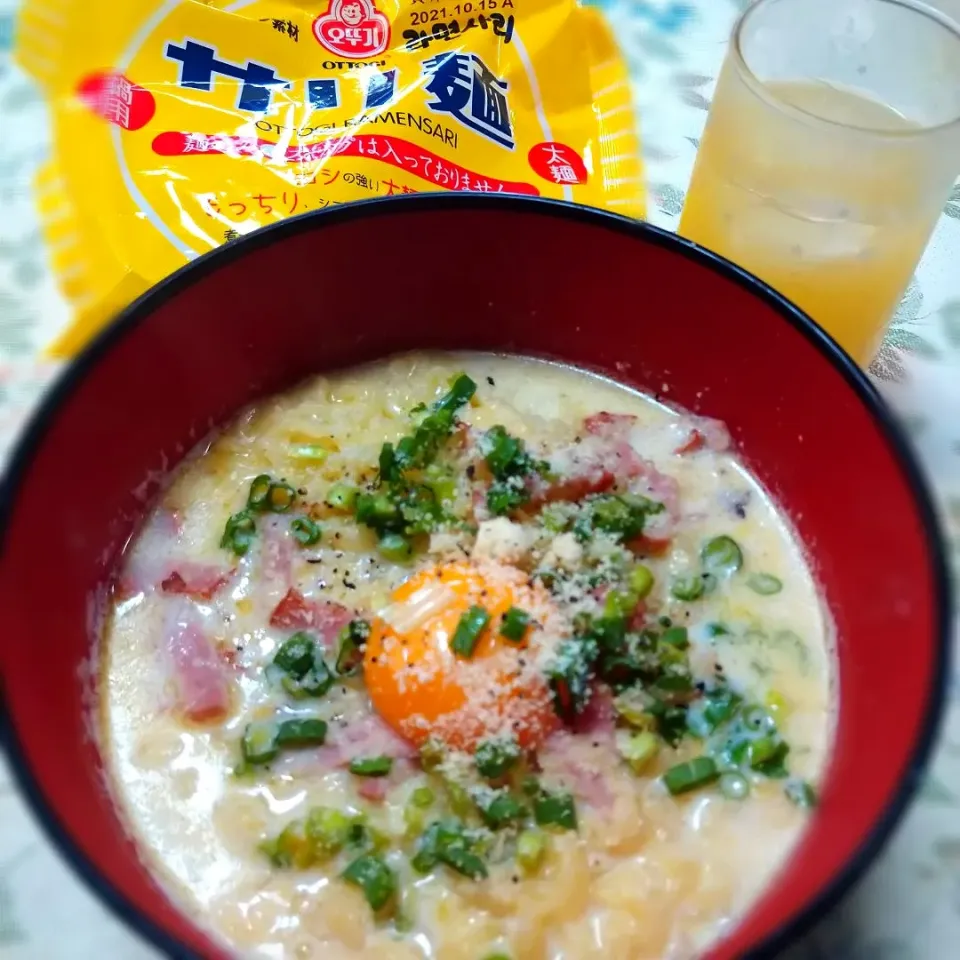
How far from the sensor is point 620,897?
1281 mm

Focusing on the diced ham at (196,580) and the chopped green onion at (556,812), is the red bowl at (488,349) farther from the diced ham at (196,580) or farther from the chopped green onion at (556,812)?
the chopped green onion at (556,812)

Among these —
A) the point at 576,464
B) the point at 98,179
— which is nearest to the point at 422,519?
the point at 576,464

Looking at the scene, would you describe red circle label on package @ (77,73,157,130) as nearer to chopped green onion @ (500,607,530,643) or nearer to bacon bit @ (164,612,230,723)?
bacon bit @ (164,612,230,723)

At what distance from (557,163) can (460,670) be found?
1.25 m

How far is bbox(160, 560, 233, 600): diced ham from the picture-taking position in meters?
1.61

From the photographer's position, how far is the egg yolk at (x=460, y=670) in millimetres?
1385

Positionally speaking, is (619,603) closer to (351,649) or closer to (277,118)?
(351,649)

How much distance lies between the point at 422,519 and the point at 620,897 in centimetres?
65

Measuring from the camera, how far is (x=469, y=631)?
4.63 ft

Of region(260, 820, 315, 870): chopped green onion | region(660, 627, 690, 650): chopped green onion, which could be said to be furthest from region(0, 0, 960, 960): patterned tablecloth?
region(660, 627, 690, 650): chopped green onion

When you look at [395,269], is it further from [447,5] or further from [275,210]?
[447,5]

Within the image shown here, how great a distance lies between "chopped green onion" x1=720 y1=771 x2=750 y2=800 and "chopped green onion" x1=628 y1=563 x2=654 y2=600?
305 millimetres

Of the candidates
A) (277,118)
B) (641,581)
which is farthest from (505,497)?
(277,118)

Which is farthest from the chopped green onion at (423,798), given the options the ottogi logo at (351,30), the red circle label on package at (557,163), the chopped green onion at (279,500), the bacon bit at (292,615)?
the ottogi logo at (351,30)
